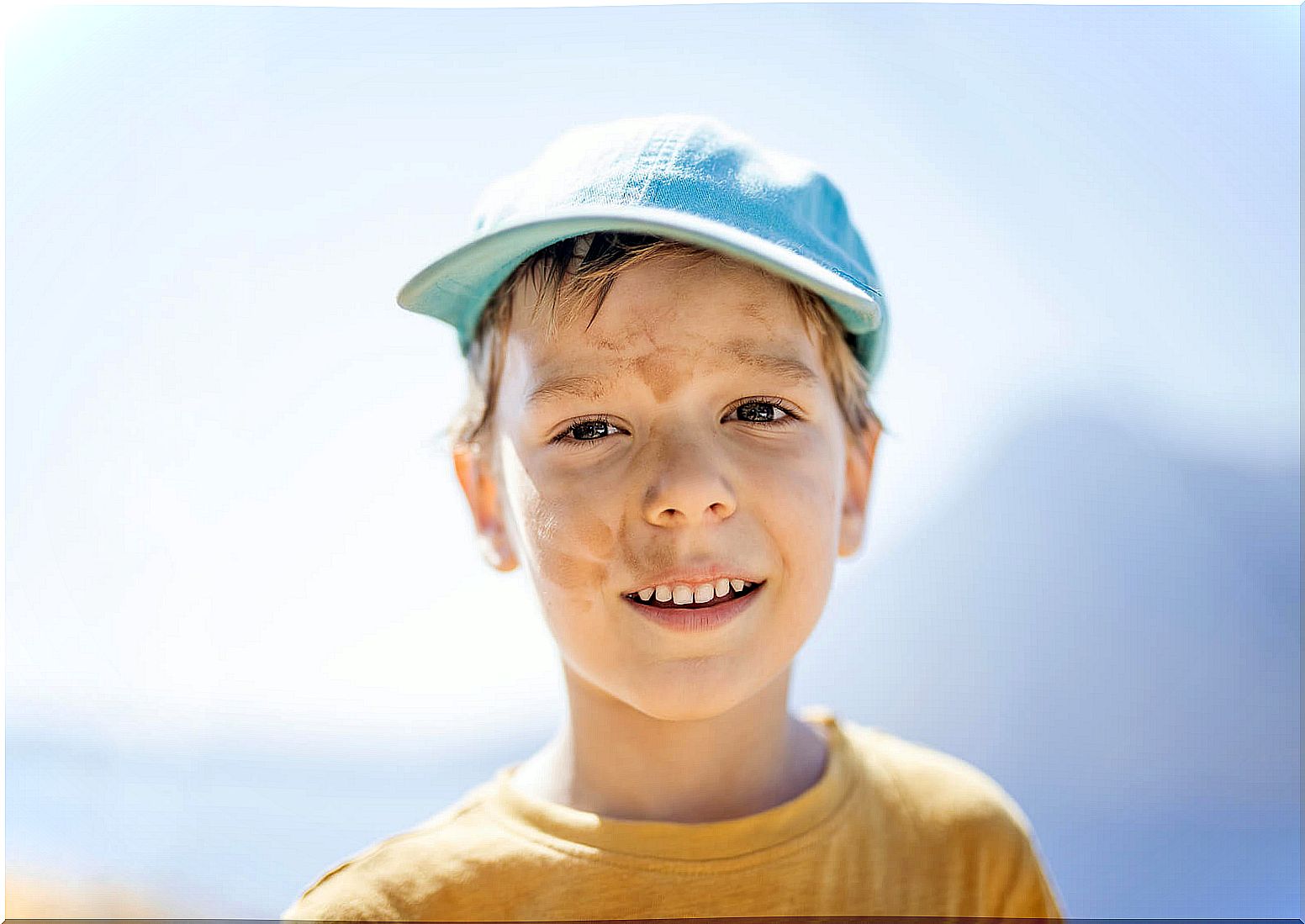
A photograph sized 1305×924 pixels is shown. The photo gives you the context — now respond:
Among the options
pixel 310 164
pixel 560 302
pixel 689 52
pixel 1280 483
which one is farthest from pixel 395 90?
pixel 1280 483

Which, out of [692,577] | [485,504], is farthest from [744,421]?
[485,504]

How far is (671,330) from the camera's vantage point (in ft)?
2.59

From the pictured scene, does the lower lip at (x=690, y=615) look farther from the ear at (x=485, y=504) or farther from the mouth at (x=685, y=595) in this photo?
the ear at (x=485, y=504)

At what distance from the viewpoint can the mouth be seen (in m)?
0.80

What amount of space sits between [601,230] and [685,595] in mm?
269

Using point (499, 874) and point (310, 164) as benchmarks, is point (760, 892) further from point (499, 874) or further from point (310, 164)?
point (310, 164)

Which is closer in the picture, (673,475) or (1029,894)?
(673,475)

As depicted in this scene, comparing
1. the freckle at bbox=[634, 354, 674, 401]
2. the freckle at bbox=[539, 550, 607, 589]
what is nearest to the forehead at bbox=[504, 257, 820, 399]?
the freckle at bbox=[634, 354, 674, 401]

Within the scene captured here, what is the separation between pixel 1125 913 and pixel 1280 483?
63 cm

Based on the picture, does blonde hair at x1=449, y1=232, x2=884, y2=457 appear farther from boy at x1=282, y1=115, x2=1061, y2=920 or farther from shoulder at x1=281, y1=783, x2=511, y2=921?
shoulder at x1=281, y1=783, x2=511, y2=921

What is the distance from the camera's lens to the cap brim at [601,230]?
752mm

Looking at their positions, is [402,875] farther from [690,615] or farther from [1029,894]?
[1029,894]

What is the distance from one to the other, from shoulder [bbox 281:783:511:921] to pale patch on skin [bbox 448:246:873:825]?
17 centimetres

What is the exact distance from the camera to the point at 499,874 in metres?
0.86
